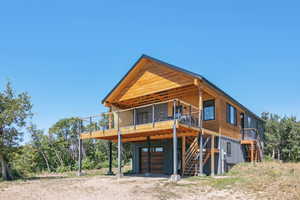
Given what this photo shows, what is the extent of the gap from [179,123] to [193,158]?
→ 3.36 m

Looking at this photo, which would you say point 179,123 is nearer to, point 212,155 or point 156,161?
point 212,155

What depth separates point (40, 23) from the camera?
17.0m

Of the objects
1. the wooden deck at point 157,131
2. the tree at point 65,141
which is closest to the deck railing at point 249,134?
the wooden deck at point 157,131

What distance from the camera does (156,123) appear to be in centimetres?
1538

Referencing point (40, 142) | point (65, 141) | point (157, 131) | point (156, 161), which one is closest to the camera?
point (157, 131)

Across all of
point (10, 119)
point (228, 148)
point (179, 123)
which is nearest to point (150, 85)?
point (179, 123)

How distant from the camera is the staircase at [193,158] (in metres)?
16.5

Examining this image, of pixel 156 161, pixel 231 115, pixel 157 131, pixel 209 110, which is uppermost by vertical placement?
pixel 209 110

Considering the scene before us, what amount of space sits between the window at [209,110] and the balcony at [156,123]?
2.04ft

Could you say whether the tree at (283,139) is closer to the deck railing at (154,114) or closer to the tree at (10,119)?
the deck railing at (154,114)

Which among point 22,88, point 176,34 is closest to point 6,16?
point 22,88

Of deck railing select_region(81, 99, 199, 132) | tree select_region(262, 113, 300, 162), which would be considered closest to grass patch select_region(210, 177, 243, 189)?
deck railing select_region(81, 99, 199, 132)

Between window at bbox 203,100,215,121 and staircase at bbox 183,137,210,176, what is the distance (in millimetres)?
1545

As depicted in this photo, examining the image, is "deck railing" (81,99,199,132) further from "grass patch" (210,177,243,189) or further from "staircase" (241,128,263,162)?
"staircase" (241,128,263,162)
